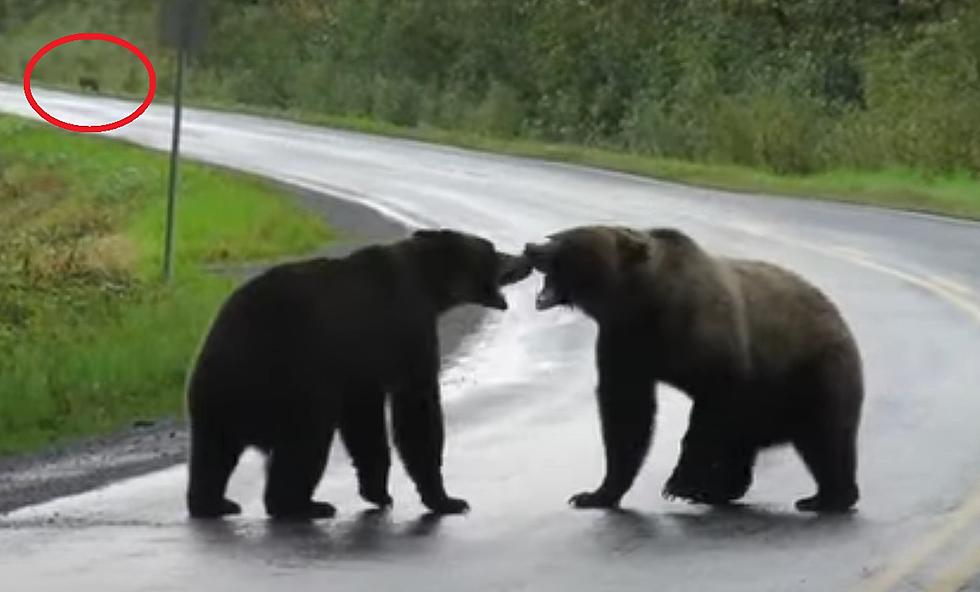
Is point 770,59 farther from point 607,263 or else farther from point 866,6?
point 607,263

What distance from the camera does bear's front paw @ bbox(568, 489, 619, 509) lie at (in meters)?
11.1

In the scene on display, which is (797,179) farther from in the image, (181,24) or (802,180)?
(181,24)

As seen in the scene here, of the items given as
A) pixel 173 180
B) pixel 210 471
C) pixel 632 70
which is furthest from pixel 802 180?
pixel 210 471

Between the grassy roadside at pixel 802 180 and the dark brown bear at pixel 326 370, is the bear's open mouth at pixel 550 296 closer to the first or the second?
the dark brown bear at pixel 326 370

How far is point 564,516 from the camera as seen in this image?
11.2 meters

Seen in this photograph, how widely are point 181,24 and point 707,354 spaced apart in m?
11.7

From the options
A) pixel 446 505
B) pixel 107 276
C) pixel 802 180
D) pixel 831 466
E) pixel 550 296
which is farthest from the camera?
pixel 802 180

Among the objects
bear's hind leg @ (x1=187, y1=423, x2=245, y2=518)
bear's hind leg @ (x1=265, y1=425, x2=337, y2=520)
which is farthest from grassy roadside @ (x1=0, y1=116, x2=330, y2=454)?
bear's hind leg @ (x1=265, y1=425, x2=337, y2=520)

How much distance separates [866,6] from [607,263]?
34.8 meters

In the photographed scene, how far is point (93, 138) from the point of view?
4316 centimetres

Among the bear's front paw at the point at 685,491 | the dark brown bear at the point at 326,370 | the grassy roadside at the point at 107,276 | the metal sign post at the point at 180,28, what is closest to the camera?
the dark brown bear at the point at 326,370

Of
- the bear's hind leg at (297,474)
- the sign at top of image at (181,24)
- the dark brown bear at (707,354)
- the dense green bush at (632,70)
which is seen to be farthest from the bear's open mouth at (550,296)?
the dense green bush at (632,70)

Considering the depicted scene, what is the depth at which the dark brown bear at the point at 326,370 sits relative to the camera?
10.4 m

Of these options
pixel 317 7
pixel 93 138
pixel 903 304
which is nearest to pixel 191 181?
pixel 93 138
